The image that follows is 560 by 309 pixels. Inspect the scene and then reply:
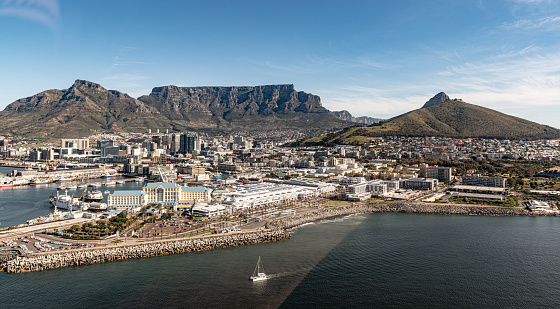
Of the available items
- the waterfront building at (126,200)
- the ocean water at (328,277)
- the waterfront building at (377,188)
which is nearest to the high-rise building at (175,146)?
the waterfront building at (377,188)

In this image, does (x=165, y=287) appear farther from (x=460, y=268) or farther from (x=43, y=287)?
(x=460, y=268)

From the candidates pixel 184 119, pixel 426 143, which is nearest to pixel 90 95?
pixel 184 119

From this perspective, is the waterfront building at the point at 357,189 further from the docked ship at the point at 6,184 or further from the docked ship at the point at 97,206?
the docked ship at the point at 6,184

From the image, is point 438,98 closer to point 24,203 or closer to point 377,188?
point 377,188

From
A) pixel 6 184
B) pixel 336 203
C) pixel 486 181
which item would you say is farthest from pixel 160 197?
pixel 486 181

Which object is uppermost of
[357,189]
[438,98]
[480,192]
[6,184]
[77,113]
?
[438,98]
